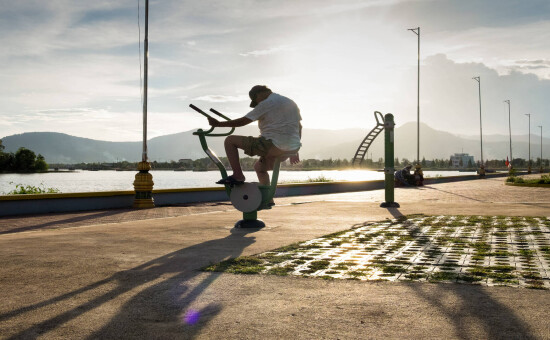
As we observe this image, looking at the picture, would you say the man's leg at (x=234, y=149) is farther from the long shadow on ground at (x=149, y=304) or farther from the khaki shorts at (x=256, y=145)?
the long shadow on ground at (x=149, y=304)

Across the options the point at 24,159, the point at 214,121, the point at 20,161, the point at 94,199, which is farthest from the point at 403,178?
the point at 20,161

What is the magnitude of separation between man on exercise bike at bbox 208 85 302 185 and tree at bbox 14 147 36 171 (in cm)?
9521

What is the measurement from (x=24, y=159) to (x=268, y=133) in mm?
97663

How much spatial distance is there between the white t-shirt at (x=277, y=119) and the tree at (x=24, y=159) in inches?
3757

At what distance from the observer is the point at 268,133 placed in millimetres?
7004

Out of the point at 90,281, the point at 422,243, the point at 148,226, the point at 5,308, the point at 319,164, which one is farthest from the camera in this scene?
the point at 319,164

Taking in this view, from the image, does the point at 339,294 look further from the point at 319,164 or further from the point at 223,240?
the point at 319,164

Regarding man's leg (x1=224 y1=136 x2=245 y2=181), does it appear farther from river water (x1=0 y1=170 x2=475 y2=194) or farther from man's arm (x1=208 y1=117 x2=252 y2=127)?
river water (x1=0 y1=170 x2=475 y2=194)

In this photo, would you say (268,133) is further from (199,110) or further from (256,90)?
(199,110)

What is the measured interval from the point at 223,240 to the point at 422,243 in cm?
241

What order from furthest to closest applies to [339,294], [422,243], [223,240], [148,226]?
[148,226] < [223,240] < [422,243] < [339,294]

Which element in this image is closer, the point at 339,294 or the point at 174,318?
the point at 174,318

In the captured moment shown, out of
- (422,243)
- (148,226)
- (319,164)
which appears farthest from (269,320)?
(319,164)

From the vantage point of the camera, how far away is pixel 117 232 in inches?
291
